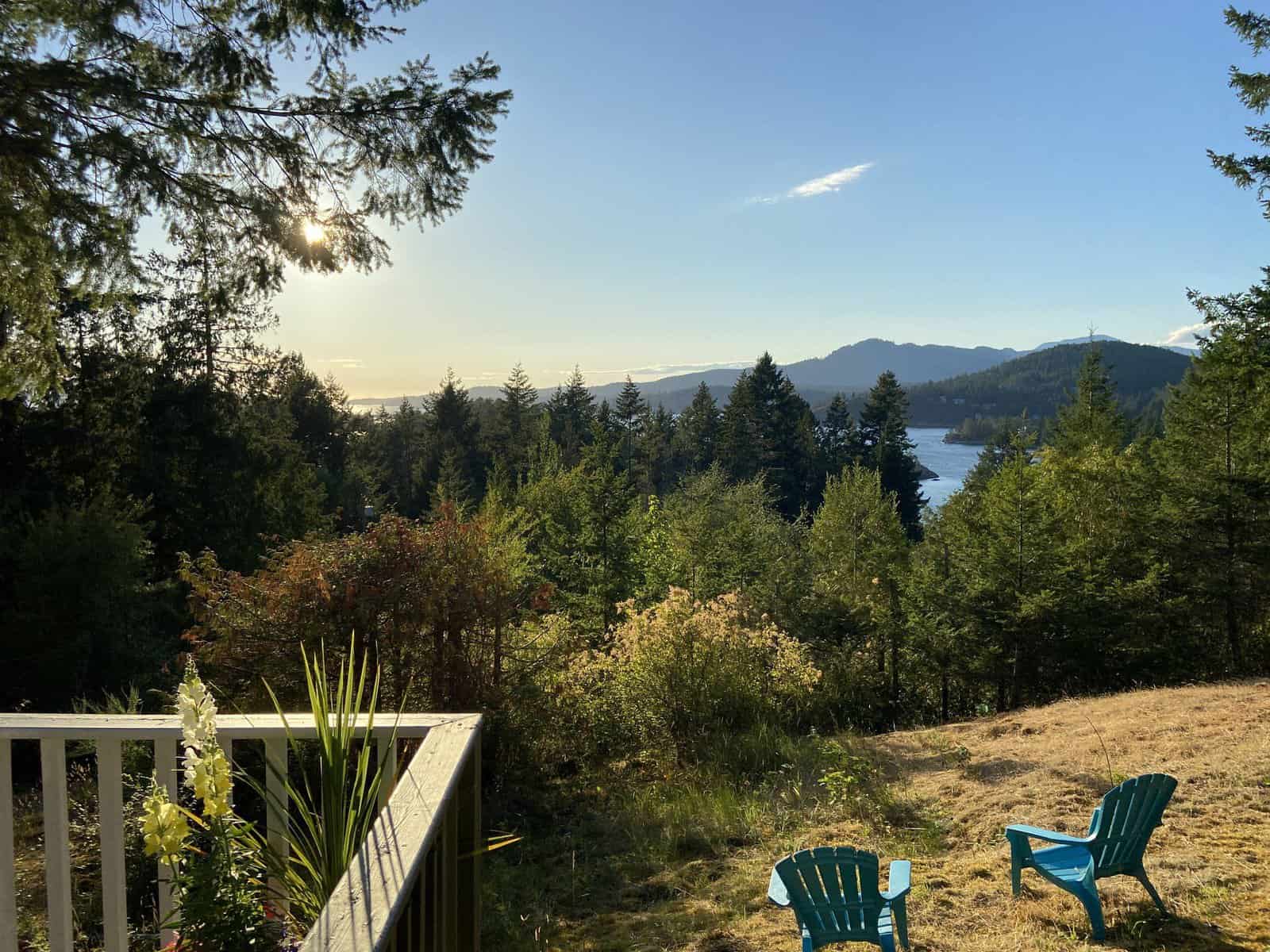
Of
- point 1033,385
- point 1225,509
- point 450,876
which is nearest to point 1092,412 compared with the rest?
point 1225,509

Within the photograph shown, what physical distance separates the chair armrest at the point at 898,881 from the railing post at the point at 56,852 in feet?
9.59

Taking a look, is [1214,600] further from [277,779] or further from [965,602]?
[277,779]

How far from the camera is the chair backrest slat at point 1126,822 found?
353 centimetres

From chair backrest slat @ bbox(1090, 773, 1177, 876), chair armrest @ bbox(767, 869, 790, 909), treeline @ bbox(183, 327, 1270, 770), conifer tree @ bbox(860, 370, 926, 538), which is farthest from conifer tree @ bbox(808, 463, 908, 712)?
conifer tree @ bbox(860, 370, 926, 538)

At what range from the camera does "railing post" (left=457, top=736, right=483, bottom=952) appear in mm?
1641

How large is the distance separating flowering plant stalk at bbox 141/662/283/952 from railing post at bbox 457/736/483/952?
38cm

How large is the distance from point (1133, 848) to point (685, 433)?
45511 mm

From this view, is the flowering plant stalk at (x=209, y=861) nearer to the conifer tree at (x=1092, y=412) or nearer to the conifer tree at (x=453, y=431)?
the conifer tree at (x=1092, y=412)

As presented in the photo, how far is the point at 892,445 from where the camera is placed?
1628 inches

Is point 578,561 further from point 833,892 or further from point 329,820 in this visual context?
point 329,820

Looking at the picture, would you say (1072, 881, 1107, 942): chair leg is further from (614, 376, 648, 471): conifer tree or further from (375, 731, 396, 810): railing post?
(614, 376, 648, 471): conifer tree

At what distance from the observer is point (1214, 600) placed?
42.9ft

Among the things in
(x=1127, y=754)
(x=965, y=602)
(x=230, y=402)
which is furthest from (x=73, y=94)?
(x=230, y=402)

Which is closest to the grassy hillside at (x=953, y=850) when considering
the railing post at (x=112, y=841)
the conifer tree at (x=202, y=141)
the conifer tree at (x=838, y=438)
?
the railing post at (x=112, y=841)
